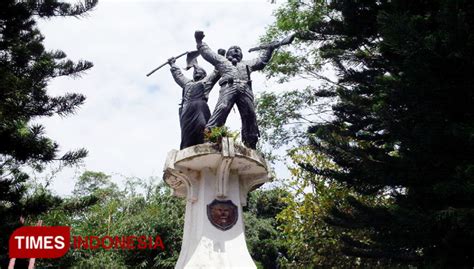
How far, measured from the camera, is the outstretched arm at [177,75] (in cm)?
595

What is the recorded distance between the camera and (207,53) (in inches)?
227

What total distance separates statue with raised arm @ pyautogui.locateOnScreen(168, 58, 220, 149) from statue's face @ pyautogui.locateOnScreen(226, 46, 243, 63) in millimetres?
271

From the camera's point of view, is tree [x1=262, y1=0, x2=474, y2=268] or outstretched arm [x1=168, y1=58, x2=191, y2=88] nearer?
tree [x1=262, y1=0, x2=474, y2=268]

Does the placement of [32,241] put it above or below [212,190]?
below

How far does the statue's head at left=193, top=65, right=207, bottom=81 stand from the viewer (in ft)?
19.6

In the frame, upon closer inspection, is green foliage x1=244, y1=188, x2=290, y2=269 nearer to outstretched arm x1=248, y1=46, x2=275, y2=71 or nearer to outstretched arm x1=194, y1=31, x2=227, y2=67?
outstretched arm x1=248, y1=46, x2=275, y2=71

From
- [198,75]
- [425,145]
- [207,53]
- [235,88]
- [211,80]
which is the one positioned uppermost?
[207,53]

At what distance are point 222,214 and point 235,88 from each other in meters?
1.56

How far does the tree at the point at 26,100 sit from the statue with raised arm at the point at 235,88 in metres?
1.69

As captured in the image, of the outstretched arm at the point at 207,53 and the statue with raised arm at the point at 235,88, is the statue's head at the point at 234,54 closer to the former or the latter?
the statue with raised arm at the point at 235,88

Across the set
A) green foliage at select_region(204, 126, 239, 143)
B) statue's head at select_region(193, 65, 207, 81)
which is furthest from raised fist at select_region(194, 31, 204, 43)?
green foliage at select_region(204, 126, 239, 143)

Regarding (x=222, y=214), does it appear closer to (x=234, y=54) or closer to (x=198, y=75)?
(x=198, y=75)

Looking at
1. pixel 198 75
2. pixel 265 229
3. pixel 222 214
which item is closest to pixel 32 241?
pixel 222 214

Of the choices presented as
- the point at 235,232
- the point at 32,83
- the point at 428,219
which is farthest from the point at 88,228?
the point at 428,219
